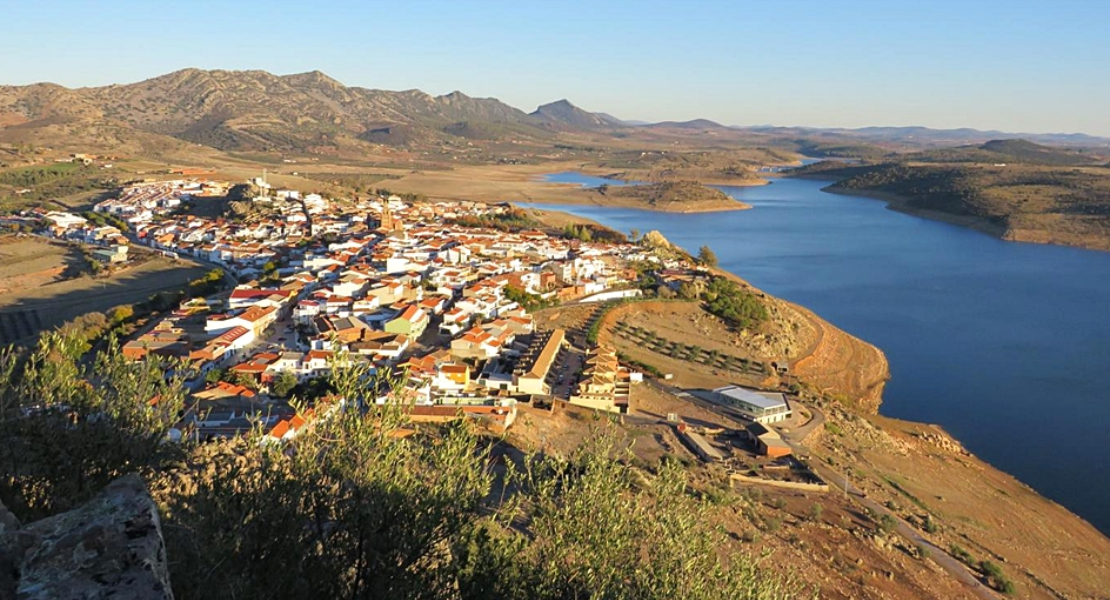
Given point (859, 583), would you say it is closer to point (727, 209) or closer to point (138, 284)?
point (138, 284)

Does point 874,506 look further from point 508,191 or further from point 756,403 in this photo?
point 508,191

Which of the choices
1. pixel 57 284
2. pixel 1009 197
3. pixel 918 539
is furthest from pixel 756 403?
pixel 1009 197

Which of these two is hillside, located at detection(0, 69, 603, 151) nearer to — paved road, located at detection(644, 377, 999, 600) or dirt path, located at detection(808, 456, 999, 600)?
paved road, located at detection(644, 377, 999, 600)

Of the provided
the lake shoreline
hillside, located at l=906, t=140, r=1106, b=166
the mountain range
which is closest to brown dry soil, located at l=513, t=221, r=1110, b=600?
the lake shoreline

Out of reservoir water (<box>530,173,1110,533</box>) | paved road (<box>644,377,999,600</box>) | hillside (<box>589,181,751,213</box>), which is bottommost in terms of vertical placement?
reservoir water (<box>530,173,1110,533</box>)

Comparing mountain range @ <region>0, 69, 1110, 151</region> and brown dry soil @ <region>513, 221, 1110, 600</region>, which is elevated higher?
mountain range @ <region>0, 69, 1110, 151</region>

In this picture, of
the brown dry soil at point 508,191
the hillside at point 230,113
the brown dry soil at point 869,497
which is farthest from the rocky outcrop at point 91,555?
the hillside at point 230,113
